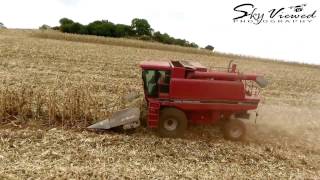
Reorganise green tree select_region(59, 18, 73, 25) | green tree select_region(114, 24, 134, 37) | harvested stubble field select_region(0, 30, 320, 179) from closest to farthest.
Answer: harvested stubble field select_region(0, 30, 320, 179) < green tree select_region(114, 24, 134, 37) < green tree select_region(59, 18, 73, 25)

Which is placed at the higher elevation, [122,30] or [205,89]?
[122,30]

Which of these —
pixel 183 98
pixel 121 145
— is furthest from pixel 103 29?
pixel 121 145

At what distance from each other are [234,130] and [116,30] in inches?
1368

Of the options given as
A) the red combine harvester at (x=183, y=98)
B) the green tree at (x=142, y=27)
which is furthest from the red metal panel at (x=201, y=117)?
the green tree at (x=142, y=27)

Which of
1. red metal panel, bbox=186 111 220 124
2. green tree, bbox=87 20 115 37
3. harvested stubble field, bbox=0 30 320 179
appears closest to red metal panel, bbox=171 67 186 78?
red metal panel, bbox=186 111 220 124

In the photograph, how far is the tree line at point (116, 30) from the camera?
40.9 metres

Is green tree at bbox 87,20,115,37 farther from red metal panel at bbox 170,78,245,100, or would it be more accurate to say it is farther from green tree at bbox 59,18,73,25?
red metal panel at bbox 170,78,245,100

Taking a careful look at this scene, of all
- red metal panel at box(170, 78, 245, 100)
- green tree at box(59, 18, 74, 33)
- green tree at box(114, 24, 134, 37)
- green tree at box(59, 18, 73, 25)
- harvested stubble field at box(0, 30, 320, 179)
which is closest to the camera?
harvested stubble field at box(0, 30, 320, 179)

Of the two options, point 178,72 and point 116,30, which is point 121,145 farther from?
point 116,30

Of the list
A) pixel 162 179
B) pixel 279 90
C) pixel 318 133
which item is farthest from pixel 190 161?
pixel 279 90

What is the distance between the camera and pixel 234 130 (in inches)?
305

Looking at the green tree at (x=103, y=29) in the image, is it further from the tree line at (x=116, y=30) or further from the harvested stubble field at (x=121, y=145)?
the harvested stubble field at (x=121, y=145)

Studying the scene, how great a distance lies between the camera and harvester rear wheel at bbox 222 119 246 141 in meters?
7.73

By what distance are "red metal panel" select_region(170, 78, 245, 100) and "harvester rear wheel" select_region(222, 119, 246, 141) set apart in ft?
1.83
